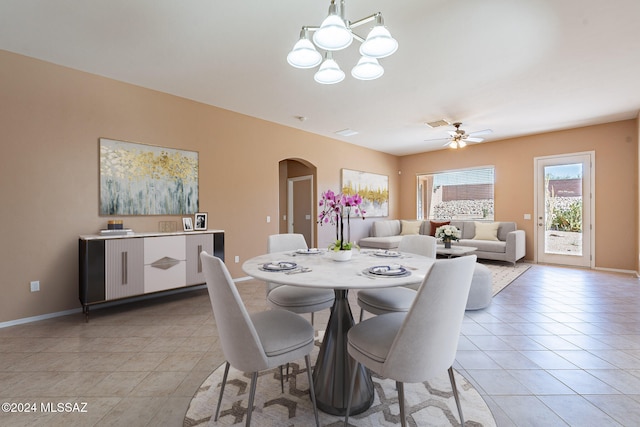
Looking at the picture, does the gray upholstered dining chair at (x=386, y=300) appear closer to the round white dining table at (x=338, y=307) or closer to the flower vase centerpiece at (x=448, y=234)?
the round white dining table at (x=338, y=307)

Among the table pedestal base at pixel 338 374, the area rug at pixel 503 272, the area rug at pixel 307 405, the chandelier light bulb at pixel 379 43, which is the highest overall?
the chandelier light bulb at pixel 379 43

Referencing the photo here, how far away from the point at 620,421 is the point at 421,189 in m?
6.81

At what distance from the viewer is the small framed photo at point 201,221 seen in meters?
4.03

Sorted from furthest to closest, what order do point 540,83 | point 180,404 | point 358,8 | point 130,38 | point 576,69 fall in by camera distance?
point 540,83 < point 576,69 < point 130,38 < point 358,8 < point 180,404

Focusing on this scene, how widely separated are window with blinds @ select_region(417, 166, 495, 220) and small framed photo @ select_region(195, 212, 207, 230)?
230 inches

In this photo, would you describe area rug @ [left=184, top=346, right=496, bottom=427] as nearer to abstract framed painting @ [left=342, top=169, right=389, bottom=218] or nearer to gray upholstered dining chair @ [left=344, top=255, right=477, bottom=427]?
gray upholstered dining chair @ [left=344, top=255, right=477, bottom=427]

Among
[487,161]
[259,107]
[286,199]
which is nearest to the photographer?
[259,107]

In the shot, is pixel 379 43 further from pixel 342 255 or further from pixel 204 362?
pixel 204 362

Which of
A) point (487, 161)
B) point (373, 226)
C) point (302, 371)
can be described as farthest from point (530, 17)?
point (373, 226)

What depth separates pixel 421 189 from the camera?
7988mm

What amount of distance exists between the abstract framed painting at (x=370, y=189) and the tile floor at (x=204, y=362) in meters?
3.91

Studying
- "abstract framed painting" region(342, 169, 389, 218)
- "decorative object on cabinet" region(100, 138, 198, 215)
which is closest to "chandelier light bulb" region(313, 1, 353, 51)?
"decorative object on cabinet" region(100, 138, 198, 215)

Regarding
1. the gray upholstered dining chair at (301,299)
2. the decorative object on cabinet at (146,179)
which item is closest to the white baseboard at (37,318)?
the decorative object on cabinet at (146,179)

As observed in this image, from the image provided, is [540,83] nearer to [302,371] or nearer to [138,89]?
[302,371]
